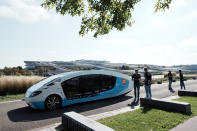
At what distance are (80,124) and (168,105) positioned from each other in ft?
12.8

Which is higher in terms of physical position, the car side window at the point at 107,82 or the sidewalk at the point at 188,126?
the car side window at the point at 107,82

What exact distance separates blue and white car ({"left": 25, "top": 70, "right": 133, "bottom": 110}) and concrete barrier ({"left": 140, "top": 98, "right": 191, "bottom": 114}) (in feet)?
7.34

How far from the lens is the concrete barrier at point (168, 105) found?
5932 millimetres

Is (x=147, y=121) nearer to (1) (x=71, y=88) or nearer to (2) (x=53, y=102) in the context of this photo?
(1) (x=71, y=88)

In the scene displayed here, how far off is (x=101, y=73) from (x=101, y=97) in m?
1.23

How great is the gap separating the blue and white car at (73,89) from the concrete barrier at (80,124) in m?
2.47

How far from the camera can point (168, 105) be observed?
641 centimetres

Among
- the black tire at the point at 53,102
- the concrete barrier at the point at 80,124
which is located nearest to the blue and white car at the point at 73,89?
the black tire at the point at 53,102

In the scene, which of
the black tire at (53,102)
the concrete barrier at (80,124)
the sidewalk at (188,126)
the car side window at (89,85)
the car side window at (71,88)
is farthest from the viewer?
the car side window at (89,85)

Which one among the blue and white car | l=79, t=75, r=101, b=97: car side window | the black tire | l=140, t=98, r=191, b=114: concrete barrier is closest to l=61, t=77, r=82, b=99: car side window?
the blue and white car

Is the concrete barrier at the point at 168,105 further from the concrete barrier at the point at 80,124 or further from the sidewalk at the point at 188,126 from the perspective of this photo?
the concrete barrier at the point at 80,124

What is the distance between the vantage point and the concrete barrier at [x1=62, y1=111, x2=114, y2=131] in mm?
3590

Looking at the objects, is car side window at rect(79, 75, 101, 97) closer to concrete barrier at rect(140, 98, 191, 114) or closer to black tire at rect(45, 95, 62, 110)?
black tire at rect(45, 95, 62, 110)

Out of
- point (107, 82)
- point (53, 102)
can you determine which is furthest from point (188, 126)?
point (53, 102)
